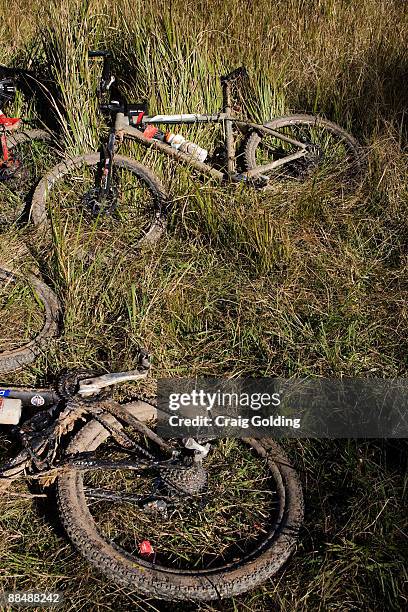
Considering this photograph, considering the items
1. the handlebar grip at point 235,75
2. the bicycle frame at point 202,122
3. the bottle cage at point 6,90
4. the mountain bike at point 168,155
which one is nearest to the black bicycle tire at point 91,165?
the mountain bike at point 168,155

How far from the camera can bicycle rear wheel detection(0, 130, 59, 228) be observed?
4328 mm

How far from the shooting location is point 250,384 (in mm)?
3412

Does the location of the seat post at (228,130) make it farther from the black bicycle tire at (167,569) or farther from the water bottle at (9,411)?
the black bicycle tire at (167,569)

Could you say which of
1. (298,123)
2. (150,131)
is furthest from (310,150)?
(150,131)

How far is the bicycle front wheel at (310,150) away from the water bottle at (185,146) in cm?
40

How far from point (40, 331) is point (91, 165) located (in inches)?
51.9

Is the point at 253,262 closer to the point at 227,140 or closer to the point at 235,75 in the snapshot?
the point at 227,140

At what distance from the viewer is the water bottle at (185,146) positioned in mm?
4414

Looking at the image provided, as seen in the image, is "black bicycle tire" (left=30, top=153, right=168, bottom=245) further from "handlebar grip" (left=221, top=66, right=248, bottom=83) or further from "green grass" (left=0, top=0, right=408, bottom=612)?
"handlebar grip" (left=221, top=66, right=248, bottom=83)

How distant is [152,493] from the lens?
2877mm

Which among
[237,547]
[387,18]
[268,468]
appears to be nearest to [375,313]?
[268,468]

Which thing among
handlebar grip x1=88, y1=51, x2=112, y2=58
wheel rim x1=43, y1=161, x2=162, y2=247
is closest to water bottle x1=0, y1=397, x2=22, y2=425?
wheel rim x1=43, y1=161, x2=162, y2=247

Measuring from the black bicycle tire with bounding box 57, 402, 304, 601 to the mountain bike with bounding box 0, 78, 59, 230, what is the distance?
82.2 inches

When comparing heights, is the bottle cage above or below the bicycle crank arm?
above
